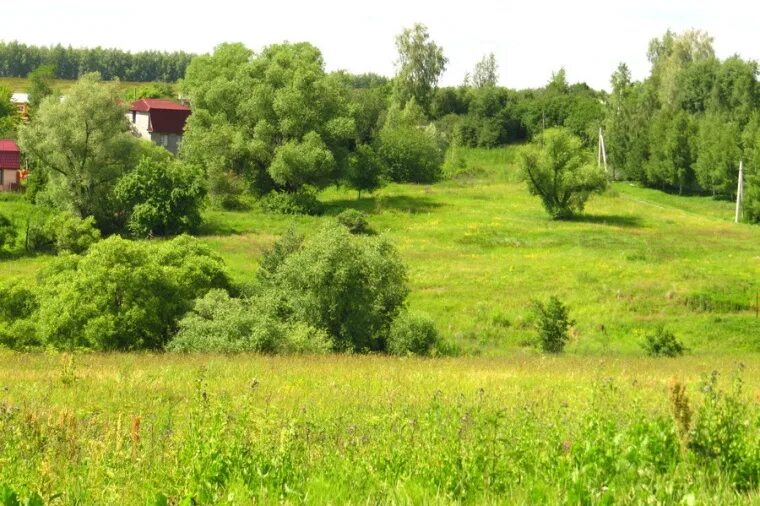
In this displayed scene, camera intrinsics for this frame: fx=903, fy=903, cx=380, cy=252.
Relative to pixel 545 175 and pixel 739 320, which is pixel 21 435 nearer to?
pixel 739 320

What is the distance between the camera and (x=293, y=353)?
71.9 ft

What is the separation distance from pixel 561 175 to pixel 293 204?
19.1m

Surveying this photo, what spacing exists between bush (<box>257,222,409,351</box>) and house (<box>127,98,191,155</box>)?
208ft

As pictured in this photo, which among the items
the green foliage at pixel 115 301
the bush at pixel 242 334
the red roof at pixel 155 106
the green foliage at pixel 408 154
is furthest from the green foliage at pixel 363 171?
the bush at pixel 242 334

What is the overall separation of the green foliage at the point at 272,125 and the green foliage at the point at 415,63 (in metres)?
37.7

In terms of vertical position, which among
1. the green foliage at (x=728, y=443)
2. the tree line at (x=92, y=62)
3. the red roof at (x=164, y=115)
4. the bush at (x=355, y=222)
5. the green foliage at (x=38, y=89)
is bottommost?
the bush at (x=355, y=222)

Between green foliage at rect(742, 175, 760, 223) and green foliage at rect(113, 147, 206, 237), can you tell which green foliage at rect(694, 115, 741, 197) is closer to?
green foliage at rect(742, 175, 760, 223)

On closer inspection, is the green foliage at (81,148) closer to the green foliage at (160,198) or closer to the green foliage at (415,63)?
the green foliage at (160,198)

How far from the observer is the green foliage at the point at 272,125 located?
63.9 meters

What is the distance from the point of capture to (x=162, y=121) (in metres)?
88.3

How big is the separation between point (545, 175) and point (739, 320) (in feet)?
104

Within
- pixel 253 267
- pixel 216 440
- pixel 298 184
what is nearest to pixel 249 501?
pixel 216 440

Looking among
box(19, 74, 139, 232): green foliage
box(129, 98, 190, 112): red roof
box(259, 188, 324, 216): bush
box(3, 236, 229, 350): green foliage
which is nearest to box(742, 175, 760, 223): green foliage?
box(259, 188, 324, 216): bush

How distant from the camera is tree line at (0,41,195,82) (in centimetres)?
18450
